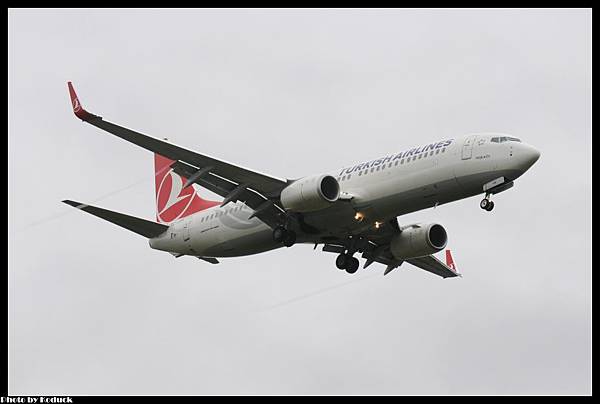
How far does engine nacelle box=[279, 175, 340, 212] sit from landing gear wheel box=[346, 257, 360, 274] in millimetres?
6949

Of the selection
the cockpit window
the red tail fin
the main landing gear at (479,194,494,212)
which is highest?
the red tail fin

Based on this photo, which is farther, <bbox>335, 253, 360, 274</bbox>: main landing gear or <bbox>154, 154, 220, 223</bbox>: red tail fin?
<bbox>154, 154, 220, 223</bbox>: red tail fin

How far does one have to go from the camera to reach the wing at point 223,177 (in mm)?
48675

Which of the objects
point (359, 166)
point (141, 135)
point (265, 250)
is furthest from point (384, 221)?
point (141, 135)

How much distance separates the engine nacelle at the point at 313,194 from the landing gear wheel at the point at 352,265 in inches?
274

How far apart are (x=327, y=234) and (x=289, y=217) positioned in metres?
2.13

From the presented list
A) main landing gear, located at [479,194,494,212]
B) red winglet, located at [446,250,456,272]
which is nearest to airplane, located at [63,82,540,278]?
main landing gear, located at [479,194,494,212]

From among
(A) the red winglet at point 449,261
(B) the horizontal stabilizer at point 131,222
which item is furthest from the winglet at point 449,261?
(B) the horizontal stabilizer at point 131,222

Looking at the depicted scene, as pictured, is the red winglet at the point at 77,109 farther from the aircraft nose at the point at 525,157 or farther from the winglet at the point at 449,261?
the winglet at the point at 449,261

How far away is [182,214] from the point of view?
60000mm

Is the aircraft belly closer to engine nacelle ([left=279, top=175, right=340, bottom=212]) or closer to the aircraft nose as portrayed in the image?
engine nacelle ([left=279, top=175, right=340, bottom=212])

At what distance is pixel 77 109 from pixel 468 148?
612 inches

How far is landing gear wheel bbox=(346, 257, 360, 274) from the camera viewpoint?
5622 centimetres

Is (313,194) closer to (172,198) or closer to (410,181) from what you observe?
(410,181)
